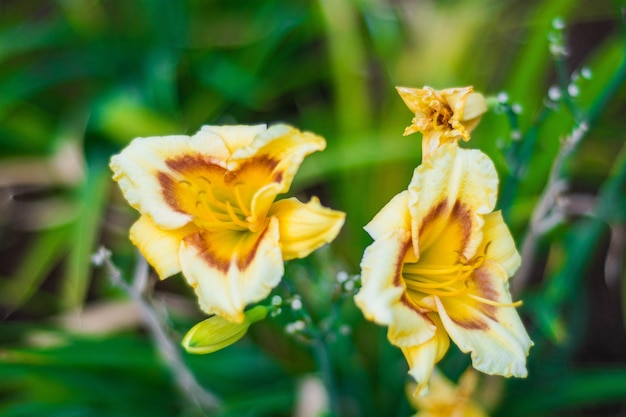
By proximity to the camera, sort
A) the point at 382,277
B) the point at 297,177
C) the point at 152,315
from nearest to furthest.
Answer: the point at 382,277 < the point at 152,315 < the point at 297,177

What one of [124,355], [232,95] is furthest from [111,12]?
[124,355]

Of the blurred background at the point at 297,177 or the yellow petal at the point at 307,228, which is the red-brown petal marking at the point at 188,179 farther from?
the blurred background at the point at 297,177

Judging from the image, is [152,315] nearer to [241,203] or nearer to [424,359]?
[241,203]

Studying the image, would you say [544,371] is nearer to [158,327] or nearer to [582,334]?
[582,334]

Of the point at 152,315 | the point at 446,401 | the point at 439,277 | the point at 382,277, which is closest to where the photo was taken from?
the point at 382,277

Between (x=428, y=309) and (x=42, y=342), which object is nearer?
(x=428, y=309)

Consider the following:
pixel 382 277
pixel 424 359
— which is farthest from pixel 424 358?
pixel 382 277
